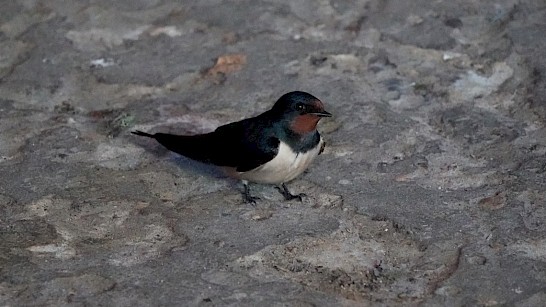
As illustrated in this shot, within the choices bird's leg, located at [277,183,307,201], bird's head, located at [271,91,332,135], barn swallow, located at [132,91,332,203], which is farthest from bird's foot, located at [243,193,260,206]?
bird's head, located at [271,91,332,135]

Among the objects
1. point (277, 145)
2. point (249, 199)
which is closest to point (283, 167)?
point (277, 145)

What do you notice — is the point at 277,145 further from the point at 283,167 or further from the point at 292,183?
the point at 292,183

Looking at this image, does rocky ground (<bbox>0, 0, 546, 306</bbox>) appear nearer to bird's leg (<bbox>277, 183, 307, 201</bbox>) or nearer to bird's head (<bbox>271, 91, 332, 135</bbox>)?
bird's leg (<bbox>277, 183, 307, 201</bbox>)

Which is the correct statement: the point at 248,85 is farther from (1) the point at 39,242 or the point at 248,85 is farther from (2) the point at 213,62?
(1) the point at 39,242

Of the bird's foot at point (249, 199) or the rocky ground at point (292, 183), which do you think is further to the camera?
the bird's foot at point (249, 199)

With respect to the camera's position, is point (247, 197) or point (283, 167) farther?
point (247, 197)

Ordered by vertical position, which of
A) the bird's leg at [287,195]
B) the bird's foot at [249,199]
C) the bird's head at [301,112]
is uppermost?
the bird's head at [301,112]

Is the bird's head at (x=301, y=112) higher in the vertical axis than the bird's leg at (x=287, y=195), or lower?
higher

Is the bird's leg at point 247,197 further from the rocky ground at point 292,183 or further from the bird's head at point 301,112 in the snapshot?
the bird's head at point 301,112

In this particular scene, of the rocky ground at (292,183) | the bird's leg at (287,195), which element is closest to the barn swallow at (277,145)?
the bird's leg at (287,195)
